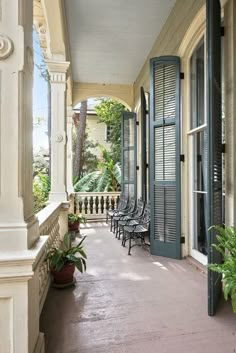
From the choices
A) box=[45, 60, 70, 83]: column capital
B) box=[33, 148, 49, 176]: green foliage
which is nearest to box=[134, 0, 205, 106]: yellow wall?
box=[45, 60, 70, 83]: column capital

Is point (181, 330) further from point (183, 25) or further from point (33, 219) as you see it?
point (183, 25)

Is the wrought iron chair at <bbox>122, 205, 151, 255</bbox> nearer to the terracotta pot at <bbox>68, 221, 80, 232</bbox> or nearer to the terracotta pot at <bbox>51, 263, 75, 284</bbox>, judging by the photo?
the terracotta pot at <bbox>68, 221, 80, 232</bbox>

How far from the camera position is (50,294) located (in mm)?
2842

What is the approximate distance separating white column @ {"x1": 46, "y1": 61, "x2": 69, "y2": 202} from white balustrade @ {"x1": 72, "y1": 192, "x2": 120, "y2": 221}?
11.5 feet

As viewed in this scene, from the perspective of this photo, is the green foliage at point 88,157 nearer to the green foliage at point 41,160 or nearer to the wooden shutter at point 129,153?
the green foliage at point 41,160

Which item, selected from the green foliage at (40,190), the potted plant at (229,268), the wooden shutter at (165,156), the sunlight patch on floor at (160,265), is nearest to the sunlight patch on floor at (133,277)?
the sunlight patch on floor at (160,265)

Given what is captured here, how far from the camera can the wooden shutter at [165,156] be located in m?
4.12

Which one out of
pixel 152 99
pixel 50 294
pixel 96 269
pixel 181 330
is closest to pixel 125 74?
pixel 152 99

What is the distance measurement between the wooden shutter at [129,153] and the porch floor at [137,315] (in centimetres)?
350

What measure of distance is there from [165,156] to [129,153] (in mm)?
2978

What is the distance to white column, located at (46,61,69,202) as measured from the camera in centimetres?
430

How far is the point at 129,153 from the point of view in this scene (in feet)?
23.8

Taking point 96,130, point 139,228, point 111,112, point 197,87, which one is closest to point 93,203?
point 139,228

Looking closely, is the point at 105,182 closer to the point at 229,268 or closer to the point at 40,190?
the point at 40,190
